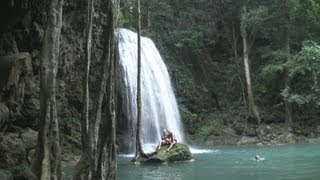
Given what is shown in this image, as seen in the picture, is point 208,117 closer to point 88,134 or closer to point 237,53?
point 237,53

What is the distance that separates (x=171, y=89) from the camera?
1102 inches

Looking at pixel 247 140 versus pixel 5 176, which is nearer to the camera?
pixel 5 176

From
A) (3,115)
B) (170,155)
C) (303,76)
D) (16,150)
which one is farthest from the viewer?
(303,76)

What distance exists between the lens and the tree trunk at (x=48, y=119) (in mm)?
7332

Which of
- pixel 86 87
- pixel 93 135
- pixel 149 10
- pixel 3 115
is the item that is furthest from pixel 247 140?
pixel 93 135

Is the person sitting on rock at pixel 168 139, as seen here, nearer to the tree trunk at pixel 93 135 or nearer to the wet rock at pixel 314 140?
the tree trunk at pixel 93 135

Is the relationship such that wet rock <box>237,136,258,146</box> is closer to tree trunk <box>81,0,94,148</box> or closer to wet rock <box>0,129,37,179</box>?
wet rock <box>0,129,37,179</box>

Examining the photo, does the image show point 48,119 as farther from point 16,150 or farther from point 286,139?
point 286,139

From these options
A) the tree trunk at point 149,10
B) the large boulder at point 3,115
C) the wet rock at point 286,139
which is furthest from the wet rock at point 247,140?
the large boulder at point 3,115

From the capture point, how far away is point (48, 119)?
7.46 meters

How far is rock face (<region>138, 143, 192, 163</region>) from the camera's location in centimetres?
1786

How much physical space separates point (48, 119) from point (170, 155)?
11.0 meters

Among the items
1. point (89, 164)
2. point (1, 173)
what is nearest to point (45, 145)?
point (89, 164)

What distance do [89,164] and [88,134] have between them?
0.54 m
